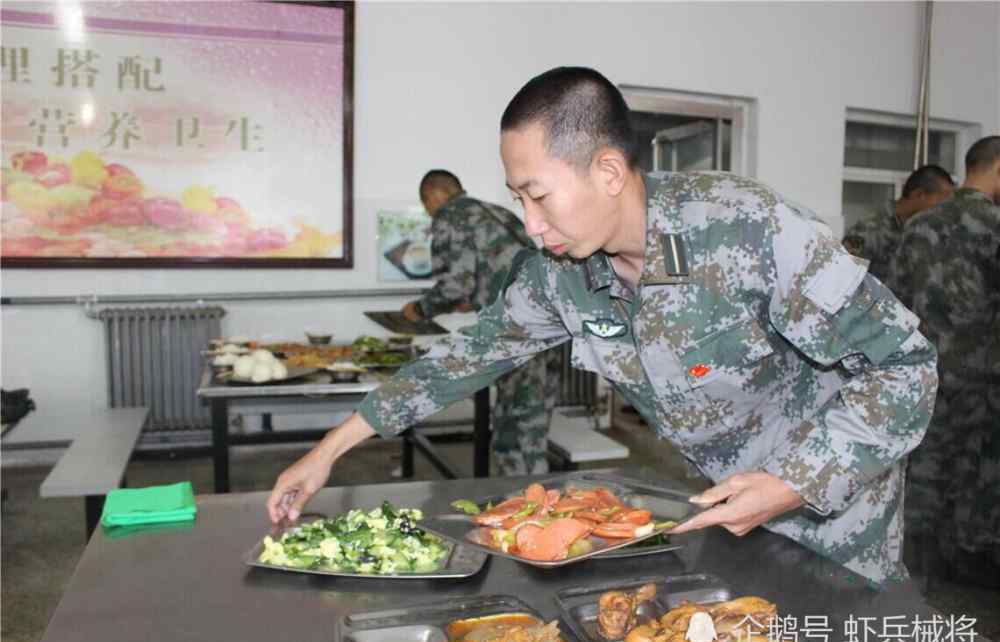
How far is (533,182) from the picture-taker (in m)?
1.26

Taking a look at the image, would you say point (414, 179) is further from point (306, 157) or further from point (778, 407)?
point (778, 407)

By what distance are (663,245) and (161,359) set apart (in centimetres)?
392

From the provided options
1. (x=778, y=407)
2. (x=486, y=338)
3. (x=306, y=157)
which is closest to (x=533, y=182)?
(x=486, y=338)

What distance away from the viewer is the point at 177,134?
181 inches

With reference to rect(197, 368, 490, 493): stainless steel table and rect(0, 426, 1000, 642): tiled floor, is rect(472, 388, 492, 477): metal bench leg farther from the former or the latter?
rect(0, 426, 1000, 642): tiled floor

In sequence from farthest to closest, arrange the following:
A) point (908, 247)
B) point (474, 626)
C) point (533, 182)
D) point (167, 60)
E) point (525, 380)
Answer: point (167, 60)
point (525, 380)
point (908, 247)
point (533, 182)
point (474, 626)

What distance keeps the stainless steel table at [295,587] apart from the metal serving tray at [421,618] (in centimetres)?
5

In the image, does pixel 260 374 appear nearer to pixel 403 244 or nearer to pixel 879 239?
pixel 403 244

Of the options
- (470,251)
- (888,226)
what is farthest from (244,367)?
(888,226)

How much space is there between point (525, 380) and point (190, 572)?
2.70 metres

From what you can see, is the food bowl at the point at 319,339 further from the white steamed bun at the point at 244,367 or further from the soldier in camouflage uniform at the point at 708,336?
the soldier in camouflage uniform at the point at 708,336

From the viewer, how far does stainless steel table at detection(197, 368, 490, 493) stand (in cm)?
307

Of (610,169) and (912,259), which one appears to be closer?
(610,169)

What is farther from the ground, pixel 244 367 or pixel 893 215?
pixel 893 215
